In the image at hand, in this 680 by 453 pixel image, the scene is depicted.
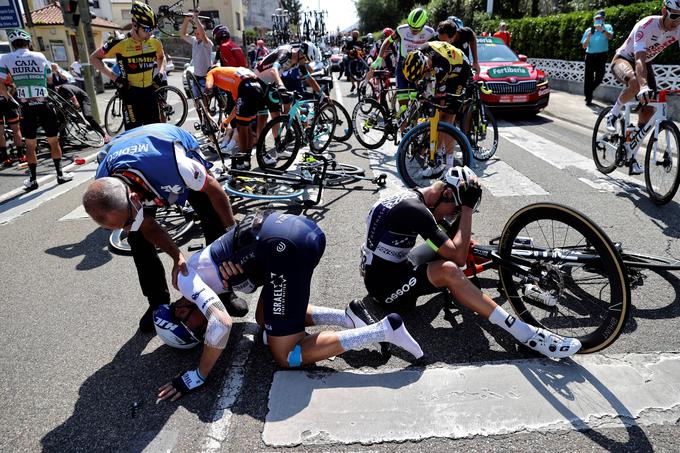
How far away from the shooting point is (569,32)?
1556 centimetres

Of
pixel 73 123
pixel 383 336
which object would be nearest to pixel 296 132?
pixel 383 336

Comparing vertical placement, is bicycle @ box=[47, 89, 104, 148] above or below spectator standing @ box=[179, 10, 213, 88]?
below

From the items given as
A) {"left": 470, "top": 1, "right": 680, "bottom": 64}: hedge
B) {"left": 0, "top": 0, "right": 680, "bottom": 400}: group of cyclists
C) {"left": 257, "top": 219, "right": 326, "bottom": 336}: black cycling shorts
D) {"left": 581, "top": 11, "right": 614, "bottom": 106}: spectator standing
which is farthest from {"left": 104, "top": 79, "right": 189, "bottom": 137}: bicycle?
{"left": 470, "top": 1, "right": 680, "bottom": 64}: hedge

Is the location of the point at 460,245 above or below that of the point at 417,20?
below

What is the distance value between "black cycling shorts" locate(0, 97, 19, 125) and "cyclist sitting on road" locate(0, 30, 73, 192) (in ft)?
6.82

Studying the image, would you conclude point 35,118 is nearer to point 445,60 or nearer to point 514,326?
point 445,60

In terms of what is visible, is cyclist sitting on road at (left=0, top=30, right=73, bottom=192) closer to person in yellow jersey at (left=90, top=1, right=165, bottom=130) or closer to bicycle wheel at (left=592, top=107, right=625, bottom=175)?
person in yellow jersey at (left=90, top=1, right=165, bottom=130)

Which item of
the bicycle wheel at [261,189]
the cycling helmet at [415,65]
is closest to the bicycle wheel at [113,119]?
the bicycle wheel at [261,189]

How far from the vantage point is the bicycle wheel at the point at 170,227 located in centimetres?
473

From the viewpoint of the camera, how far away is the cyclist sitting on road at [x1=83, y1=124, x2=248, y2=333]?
259cm

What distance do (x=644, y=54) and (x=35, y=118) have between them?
27.5ft

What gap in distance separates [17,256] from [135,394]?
3.07 metres

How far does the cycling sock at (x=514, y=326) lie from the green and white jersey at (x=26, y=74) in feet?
23.2

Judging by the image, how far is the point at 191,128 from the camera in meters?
10.8
